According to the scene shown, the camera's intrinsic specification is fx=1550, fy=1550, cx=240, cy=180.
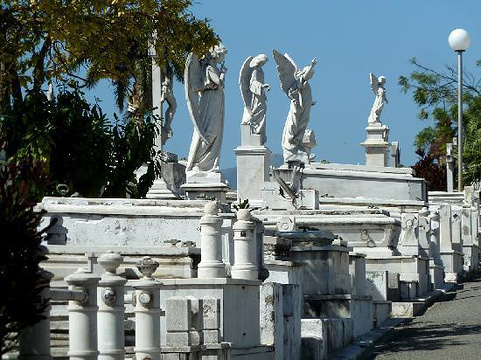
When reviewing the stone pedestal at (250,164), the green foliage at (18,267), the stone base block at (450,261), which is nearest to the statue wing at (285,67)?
the stone pedestal at (250,164)

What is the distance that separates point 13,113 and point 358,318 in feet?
16.7

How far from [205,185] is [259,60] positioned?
4582 millimetres

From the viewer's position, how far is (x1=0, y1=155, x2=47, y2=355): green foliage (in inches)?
348

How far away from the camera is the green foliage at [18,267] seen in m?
8.84

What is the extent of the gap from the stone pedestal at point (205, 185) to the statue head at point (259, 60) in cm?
362

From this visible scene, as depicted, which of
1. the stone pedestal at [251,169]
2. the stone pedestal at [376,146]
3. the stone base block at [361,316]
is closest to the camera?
the stone base block at [361,316]

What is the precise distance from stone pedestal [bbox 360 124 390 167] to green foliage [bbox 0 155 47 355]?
3506 centimetres

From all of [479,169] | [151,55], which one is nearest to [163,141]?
[151,55]

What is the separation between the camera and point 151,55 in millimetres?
23516

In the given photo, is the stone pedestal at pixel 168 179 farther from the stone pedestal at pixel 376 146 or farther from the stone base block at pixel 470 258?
the stone pedestal at pixel 376 146

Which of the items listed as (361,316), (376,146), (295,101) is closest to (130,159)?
(361,316)

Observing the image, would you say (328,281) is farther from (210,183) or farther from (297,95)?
(297,95)

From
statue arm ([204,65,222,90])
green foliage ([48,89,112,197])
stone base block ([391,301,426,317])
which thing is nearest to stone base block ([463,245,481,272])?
statue arm ([204,65,222,90])

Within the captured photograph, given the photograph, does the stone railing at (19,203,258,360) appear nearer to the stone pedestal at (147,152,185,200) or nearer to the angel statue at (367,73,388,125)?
the stone pedestal at (147,152,185,200)
